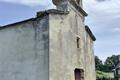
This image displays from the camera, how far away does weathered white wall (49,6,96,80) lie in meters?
15.6

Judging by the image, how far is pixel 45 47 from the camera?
1553cm

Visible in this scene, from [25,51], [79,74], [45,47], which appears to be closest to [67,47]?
[45,47]

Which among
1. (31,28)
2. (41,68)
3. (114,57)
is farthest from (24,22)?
(114,57)

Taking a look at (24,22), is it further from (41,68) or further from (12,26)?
(41,68)

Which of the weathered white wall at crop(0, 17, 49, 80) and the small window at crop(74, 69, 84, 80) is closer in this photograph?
the weathered white wall at crop(0, 17, 49, 80)

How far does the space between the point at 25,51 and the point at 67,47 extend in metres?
2.59

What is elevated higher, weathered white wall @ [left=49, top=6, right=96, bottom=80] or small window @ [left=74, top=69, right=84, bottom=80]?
weathered white wall @ [left=49, top=6, right=96, bottom=80]

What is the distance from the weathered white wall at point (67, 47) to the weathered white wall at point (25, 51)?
0.41m

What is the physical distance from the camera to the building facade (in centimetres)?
1555

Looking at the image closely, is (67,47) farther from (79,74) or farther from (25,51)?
(79,74)

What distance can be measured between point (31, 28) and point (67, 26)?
2.31 metres

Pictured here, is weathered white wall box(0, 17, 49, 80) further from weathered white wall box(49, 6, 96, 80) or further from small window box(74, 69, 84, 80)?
small window box(74, 69, 84, 80)

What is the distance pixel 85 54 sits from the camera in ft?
65.1

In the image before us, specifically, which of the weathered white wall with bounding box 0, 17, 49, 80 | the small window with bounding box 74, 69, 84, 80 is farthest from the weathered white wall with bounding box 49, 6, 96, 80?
the weathered white wall with bounding box 0, 17, 49, 80
